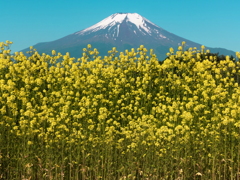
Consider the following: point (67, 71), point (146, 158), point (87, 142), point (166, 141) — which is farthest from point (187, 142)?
point (67, 71)

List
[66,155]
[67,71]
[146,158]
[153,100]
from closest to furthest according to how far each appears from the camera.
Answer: [146,158] < [66,155] < [153,100] < [67,71]

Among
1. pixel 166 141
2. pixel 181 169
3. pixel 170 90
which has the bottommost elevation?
pixel 181 169

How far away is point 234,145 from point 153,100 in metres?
4.25

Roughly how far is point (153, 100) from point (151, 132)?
4.06 metres

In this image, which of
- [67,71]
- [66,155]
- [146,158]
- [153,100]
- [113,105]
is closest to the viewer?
[146,158]

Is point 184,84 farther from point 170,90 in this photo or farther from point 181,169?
point 181,169

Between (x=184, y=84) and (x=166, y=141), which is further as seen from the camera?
(x=184, y=84)

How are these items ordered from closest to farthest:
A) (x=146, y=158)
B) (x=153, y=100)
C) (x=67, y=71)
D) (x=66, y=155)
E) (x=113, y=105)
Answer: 1. (x=146, y=158)
2. (x=66, y=155)
3. (x=113, y=105)
4. (x=153, y=100)
5. (x=67, y=71)

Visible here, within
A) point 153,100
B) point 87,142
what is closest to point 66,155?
point 87,142

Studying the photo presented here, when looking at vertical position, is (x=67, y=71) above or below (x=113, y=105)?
above

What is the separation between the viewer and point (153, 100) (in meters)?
13.4

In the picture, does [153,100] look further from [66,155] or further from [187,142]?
[66,155]

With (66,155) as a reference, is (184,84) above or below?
above

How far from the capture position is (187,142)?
31.3 ft
